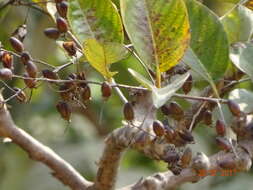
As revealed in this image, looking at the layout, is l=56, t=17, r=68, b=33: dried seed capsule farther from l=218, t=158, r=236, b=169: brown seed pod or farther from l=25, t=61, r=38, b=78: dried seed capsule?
l=218, t=158, r=236, b=169: brown seed pod

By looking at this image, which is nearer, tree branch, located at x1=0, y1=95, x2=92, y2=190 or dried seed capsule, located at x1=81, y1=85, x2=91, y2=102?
dried seed capsule, located at x1=81, y1=85, x2=91, y2=102

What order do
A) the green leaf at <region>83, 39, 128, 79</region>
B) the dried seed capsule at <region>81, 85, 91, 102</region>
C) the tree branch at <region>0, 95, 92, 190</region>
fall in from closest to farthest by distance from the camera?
the green leaf at <region>83, 39, 128, 79</region> → the dried seed capsule at <region>81, 85, 91, 102</region> → the tree branch at <region>0, 95, 92, 190</region>

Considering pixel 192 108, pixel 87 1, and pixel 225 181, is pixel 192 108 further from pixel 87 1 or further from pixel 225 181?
pixel 225 181

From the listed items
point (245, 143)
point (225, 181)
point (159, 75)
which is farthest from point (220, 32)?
point (225, 181)

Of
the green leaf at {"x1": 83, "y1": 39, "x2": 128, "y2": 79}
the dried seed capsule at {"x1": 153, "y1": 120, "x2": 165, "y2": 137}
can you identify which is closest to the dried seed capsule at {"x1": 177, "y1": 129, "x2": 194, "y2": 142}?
the dried seed capsule at {"x1": 153, "y1": 120, "x2": 165, "y2": 137}

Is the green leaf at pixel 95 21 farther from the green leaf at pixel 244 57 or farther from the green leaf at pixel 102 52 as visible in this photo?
the green leaf at pixel 244 57

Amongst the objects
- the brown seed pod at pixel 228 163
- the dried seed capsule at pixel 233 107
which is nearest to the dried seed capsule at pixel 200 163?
Answer: the brown seed pod at pixel 228 163

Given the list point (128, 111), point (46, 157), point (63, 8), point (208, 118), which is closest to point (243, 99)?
point (208, 118)
